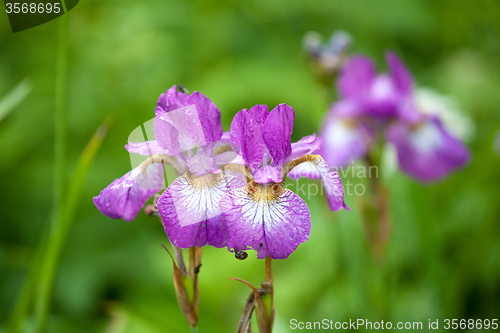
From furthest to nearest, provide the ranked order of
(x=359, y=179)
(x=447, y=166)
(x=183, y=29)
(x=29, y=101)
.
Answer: (x=183, y=29) < (x=29, y=101) < (x=359, y=179) < (x=447, y=166)

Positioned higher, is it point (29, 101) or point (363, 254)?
point (29, 101)

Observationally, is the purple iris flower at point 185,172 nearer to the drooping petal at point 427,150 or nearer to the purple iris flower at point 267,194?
the purple iris flower at point 267,194

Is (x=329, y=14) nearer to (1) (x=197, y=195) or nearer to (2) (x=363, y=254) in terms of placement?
(2) (x=363, y=254)

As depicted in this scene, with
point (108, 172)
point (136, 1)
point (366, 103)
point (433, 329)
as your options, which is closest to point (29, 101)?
point (108, 172)

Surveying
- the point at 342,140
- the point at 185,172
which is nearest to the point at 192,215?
the point at 185,172

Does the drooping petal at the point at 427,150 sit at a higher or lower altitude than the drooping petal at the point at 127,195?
lower

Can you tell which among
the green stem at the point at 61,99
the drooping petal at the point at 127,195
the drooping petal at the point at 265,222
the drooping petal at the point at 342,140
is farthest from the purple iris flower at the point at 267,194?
the drooping petal at the point at 342,140
